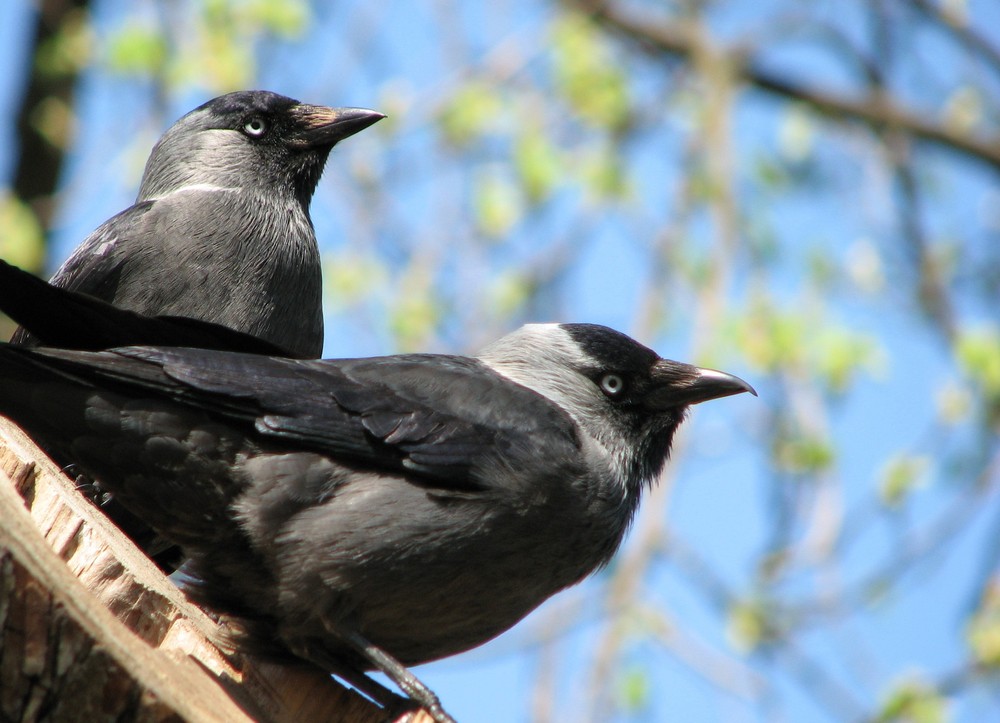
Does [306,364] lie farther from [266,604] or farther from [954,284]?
[954,284]

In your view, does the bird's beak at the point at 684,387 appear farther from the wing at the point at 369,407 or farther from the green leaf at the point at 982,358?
the green leaf at the point at 982,358

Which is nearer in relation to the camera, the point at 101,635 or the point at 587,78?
the point at 101,635

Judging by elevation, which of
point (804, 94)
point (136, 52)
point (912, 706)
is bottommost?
point (912, 706)

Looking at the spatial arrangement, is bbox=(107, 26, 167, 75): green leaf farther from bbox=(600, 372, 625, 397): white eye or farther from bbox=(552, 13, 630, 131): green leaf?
bbox=(600, 372, 625, 397): white eye

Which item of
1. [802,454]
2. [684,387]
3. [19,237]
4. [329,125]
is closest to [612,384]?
[684,387]

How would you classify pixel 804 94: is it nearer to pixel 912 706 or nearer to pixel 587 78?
pixel 587 78

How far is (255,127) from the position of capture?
506 centimetres

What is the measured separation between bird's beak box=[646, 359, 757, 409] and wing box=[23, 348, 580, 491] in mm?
429

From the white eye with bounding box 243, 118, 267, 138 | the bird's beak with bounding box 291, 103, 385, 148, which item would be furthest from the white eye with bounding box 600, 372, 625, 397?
the white eye with bounding box 243, 118, 267, 138

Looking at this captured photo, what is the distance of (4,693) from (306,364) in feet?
4.39

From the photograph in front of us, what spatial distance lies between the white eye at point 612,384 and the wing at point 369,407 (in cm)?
35

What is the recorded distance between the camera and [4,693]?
2246mm

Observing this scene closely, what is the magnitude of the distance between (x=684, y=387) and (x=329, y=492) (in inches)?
50.7

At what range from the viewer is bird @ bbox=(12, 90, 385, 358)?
168 inches
